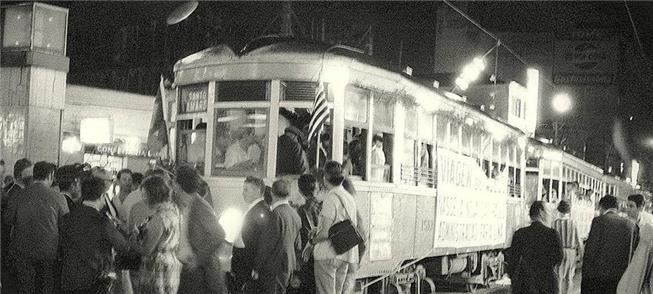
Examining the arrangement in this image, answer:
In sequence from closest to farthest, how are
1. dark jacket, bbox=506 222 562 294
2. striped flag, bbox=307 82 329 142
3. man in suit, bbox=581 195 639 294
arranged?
dark jacket, bbox=506 222 562 294
man in suit, bbox=581 195 639 294
striped flag, bbox=307 82 329 142

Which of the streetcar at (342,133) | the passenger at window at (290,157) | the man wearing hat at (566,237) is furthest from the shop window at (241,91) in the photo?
the man wearing hat at (566,237)

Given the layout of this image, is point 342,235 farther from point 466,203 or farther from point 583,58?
point 583,58

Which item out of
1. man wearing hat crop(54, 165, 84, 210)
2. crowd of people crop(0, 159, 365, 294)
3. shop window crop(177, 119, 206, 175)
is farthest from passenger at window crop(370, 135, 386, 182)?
man wearing hat crop(54, 165, 84, 210)

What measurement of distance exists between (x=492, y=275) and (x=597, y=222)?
8538 millimetres

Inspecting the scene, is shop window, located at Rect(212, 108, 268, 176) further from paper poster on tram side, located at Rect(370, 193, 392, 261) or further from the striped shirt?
the striped shirt

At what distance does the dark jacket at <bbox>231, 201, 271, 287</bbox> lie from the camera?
24.1ft

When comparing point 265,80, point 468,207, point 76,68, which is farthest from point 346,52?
point 76,68

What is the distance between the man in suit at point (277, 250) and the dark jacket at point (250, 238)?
4cm

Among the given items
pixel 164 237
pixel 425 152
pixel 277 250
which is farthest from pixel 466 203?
pixel 164 237

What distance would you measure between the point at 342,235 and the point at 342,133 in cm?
198

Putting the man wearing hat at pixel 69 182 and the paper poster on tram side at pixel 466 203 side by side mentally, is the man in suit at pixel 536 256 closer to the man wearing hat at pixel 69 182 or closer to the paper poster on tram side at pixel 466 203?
the paper poster on tram side at pixel 466 203

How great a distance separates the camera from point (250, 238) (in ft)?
24.1

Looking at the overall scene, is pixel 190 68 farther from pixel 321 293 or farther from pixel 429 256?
pixel 429 256

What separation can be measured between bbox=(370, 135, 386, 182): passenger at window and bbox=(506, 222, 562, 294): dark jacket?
237cm
